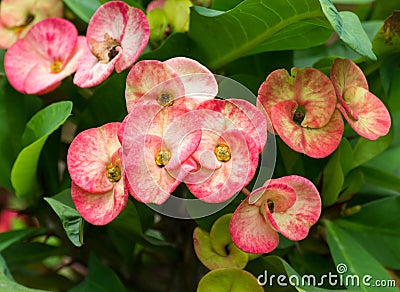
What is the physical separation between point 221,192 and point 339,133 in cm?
12

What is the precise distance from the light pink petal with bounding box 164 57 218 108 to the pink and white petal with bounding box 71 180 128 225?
0.29 feet

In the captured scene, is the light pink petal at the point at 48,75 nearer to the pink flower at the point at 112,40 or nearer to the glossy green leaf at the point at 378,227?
the pink flower at the point at 112,40

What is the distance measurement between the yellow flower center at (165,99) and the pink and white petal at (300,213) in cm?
11

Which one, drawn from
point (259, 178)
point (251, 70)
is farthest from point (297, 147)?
point (251, 70)

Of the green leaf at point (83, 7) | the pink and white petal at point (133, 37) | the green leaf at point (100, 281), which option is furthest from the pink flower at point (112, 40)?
the green leaf at point (100, 281)

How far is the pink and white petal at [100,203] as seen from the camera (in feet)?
1.60

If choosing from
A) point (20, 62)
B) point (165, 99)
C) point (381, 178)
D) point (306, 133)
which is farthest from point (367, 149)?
point (20, 62)

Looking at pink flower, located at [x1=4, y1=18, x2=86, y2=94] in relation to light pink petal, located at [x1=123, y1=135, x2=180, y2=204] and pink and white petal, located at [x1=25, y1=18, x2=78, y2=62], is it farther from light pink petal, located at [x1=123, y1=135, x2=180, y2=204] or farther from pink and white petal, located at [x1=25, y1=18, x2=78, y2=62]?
light pink petal, located at [x1=123, y1=135, x2=180, y2=204]

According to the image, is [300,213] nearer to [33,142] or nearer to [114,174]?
[114,174]

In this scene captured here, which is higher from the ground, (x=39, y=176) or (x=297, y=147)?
(x=297, y=147)

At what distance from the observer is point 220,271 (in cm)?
52

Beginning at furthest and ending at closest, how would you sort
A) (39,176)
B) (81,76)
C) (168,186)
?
(39,176) < (81,76) < (168,186)

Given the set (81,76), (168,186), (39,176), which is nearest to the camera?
(168,186)

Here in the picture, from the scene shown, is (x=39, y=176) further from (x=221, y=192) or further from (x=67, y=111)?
(x=221, y=192)
